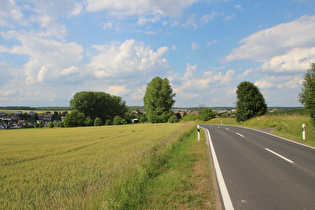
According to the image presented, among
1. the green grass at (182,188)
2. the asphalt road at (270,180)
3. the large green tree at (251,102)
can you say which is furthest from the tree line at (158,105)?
the green grass at (182,188)

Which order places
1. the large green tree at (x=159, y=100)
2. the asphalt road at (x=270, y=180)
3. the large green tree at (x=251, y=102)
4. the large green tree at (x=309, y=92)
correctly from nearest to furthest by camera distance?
the asphalt road at (x=270, y=180)
the large green tree at (x=309, y=92)
the large green tree at (x=251, y=102)
the large green tree at (x=159, y=100)

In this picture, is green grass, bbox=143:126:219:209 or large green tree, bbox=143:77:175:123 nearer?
green grass, bbox=143:126:219:209

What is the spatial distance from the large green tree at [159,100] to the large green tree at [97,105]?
2378cm

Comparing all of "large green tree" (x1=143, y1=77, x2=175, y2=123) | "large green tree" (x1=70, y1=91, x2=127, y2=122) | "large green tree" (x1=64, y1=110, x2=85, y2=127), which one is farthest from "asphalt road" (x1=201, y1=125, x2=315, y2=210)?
"large green tree" (x1=70, y1=91, x2=127, y2=122)

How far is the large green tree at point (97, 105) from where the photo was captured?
221ft


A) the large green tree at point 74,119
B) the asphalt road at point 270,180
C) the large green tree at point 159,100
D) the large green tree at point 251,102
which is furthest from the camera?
the large green tree at point 74,119

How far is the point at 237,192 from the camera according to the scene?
4.24m

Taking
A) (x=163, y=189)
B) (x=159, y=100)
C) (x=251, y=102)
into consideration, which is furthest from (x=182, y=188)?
(x=159, y=100)

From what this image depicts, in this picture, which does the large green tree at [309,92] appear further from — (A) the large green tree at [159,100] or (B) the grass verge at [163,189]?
(A) the large green tree at [159,100]

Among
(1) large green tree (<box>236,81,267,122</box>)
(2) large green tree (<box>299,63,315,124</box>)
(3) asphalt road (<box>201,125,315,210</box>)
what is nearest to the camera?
(3) asphalt road (<box>201,125,315,210</box>)

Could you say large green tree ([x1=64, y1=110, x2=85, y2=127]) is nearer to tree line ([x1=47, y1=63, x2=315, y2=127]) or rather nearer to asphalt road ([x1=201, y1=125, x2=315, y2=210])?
tree line ([x1=47, y1=63, x2=315, y2=127])

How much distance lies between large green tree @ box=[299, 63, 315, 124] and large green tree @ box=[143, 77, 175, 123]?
148 ft

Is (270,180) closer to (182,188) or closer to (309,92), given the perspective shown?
(182,188)

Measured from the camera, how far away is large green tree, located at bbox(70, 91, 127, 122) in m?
67.5
